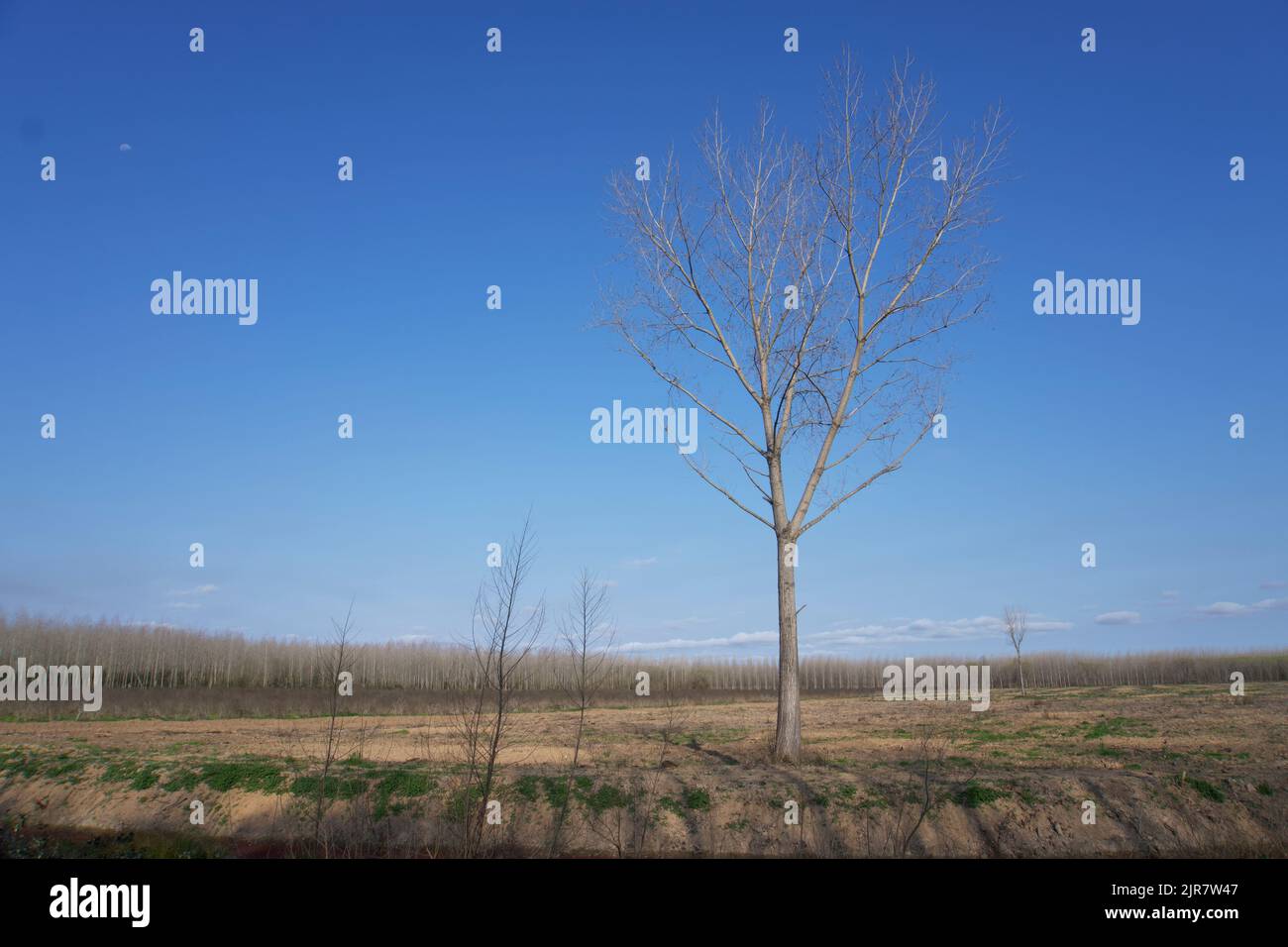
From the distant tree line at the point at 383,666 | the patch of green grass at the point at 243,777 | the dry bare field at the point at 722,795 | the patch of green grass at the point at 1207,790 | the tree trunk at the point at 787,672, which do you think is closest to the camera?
the dry bare field at the point at 722,795

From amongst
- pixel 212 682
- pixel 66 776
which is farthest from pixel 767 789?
pixel 212 682

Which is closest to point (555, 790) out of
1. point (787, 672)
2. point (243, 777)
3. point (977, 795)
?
point (787, 672)

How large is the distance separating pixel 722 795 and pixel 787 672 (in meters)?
3.62

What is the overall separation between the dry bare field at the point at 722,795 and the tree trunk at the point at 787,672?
51cm

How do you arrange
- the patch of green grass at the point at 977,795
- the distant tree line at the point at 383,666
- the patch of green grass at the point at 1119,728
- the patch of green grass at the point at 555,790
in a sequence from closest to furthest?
the patch of green grass at the point at 977,795
the patch of green grass at the point at 555,790
the patch of green grass at the point at 1119,728
the distant tree line at the point at 383,666

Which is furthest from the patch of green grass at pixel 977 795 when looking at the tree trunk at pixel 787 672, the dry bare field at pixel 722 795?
the tree trunk at pixel 787 672

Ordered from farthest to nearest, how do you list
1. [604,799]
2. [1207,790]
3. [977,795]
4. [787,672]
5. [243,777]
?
[787,672] → [243,777] → [604,799] → [1207,790] → [977,795]

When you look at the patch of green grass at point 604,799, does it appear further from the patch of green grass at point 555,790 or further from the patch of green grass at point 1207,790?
the patch of green grass at point 1207,790

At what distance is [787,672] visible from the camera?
16328 mm

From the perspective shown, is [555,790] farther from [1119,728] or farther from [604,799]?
[1119,728]

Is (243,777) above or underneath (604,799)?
underneath

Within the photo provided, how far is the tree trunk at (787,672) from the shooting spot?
52.0 feet
